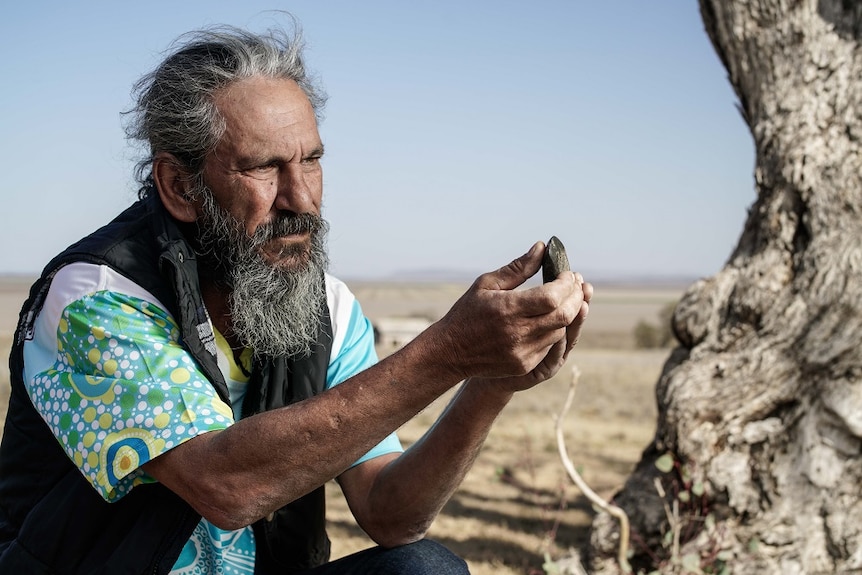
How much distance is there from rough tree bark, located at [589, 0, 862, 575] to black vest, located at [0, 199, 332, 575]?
7.34 feet

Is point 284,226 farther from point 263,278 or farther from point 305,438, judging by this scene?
point 305,438

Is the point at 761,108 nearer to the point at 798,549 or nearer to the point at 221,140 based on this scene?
the point at 798,549

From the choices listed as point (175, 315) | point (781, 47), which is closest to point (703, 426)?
point (781, 47)

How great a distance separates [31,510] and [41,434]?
181mm

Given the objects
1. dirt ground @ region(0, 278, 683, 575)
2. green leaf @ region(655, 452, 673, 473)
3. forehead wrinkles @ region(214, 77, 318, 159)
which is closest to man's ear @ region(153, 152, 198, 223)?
forehead wrinkles @ region(214, 77, 318, 159)

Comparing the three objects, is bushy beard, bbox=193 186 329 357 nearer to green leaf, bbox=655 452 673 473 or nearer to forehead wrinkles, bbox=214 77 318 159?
forehead wrinkles, bbox=214 77 318 159

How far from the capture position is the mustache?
239cm

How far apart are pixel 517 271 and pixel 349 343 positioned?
861 millimetres

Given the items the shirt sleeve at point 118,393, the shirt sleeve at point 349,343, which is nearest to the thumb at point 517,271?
the shirt sleeve at point 118,393

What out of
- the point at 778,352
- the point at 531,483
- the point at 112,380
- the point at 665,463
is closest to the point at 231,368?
the point at 112,380

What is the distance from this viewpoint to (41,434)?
7.21 ft

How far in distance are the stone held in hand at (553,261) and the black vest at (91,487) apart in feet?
2.52

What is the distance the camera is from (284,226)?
2395 mm

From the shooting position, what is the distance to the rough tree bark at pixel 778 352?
12.0ft
